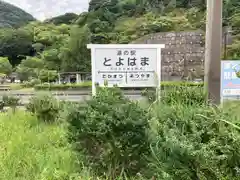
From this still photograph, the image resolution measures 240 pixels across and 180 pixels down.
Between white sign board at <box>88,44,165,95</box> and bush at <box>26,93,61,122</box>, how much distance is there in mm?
833

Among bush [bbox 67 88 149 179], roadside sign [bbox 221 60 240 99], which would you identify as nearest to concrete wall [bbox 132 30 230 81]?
roadside sign [bbox 221 60 240 99]

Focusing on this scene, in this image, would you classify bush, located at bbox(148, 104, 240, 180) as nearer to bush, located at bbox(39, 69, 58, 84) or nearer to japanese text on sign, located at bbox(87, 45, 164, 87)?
japanese text on sign, located at bbox(87, 45, 164, 87)

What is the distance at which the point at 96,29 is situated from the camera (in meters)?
34.0

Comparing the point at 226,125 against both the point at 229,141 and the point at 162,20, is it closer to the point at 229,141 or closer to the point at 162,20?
the point at 229,141

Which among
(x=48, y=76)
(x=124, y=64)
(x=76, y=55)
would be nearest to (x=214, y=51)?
(x=124, y=64)

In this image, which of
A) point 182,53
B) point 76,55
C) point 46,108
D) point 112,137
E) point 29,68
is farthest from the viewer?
point 29,68

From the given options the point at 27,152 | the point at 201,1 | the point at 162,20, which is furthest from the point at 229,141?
the point at 201,1

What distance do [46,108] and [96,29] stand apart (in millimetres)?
29974

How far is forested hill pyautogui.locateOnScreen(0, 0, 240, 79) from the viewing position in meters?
25.8

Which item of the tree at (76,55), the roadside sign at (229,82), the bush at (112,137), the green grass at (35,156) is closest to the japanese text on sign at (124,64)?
the roadside sign at (229,82)

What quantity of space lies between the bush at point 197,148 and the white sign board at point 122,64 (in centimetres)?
272

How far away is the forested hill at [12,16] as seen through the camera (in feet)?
180

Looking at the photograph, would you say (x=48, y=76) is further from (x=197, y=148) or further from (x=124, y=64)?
(x=197, y=148)

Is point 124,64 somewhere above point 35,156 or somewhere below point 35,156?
above
